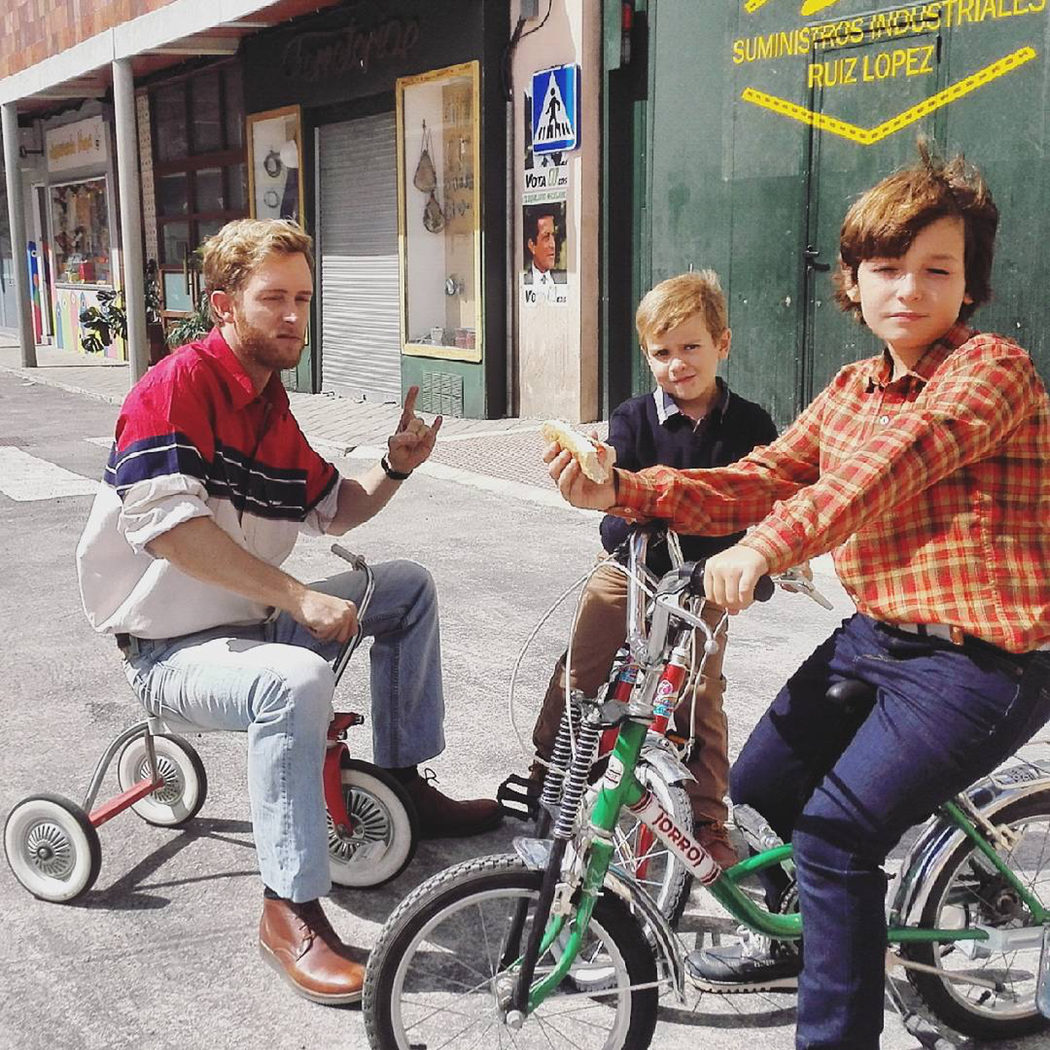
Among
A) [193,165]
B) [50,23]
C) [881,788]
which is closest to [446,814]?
[881,788]

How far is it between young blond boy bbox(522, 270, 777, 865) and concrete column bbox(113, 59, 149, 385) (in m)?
13.5

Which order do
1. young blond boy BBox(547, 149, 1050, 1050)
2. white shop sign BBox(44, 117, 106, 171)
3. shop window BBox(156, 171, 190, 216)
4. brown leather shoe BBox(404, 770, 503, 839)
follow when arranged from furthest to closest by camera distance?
1. white shop sign BBox(44, 117, 106, 171)
2. shop window BBox(156, 171, 190, 216)
3. brown leather shoe BBox(404, 770, 503, 839)
4. young blond boy BBox(547, 149, 1050, 1050)

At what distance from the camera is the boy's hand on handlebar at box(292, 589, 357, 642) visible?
2.98m

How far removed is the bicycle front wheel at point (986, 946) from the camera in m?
2.54

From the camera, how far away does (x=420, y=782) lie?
3641 millimetres

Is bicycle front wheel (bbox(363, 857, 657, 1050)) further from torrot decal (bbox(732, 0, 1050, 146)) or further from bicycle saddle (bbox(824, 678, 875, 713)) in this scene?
torrot decal (bbox(732, 0, 1050, 146))

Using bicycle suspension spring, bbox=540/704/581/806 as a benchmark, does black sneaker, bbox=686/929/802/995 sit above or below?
→ below

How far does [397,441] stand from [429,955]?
1.57m

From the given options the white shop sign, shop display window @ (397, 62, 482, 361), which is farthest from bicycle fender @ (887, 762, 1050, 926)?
the white shop sign

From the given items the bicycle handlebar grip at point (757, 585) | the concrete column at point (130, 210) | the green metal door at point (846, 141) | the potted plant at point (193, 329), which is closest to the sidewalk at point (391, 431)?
the concrete column at point (130, 210)

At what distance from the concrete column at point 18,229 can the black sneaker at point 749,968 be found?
1806 cm

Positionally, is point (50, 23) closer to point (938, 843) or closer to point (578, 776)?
point (578, 776)

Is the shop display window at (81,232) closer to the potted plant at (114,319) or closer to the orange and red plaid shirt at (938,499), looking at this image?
the potted plant at (114,319)

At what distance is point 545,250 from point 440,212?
5.57 feet
